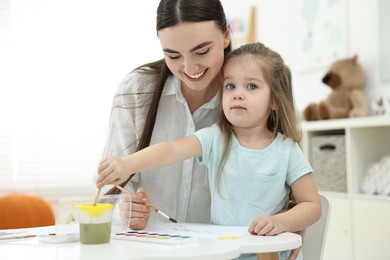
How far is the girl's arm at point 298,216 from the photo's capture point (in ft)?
3.57

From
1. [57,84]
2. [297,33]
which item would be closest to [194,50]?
[297,33]

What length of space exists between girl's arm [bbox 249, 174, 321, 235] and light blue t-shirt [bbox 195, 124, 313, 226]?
3cm

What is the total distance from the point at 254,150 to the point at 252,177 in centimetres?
7

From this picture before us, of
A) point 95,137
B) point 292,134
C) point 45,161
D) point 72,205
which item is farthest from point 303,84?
point 72,205

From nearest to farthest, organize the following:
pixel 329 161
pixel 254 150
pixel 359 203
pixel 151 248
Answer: pixel 151 248 < pixel 254 150 < pixel 359 203 < pixel 329 161

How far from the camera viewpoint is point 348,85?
311 centimetres

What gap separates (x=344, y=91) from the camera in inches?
123

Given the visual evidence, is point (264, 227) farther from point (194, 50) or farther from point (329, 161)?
point (329, 161)

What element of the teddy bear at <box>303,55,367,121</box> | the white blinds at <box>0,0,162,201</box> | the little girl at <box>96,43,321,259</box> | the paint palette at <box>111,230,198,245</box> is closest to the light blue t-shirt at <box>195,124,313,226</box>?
the little girl at <box>96,43,321,259</box>

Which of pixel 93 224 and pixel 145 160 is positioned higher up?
pixel 145 160

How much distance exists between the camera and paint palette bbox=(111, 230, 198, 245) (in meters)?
0.96

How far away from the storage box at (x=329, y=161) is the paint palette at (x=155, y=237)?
83.1 inches

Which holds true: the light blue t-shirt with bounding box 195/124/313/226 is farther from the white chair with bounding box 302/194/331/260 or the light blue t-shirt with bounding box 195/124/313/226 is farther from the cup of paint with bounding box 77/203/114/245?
the cup of paint with bounding box 77/203/114/245

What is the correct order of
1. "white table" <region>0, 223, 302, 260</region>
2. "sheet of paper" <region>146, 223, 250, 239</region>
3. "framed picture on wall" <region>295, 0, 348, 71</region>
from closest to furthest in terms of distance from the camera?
1. "white table" <region>0, 223, 302, 260</region>
2. "sheet of paper" <region>146, 223, 250, 239</region>
3. "framed picture on wall" <region>295, 0, 348, 71</region>
